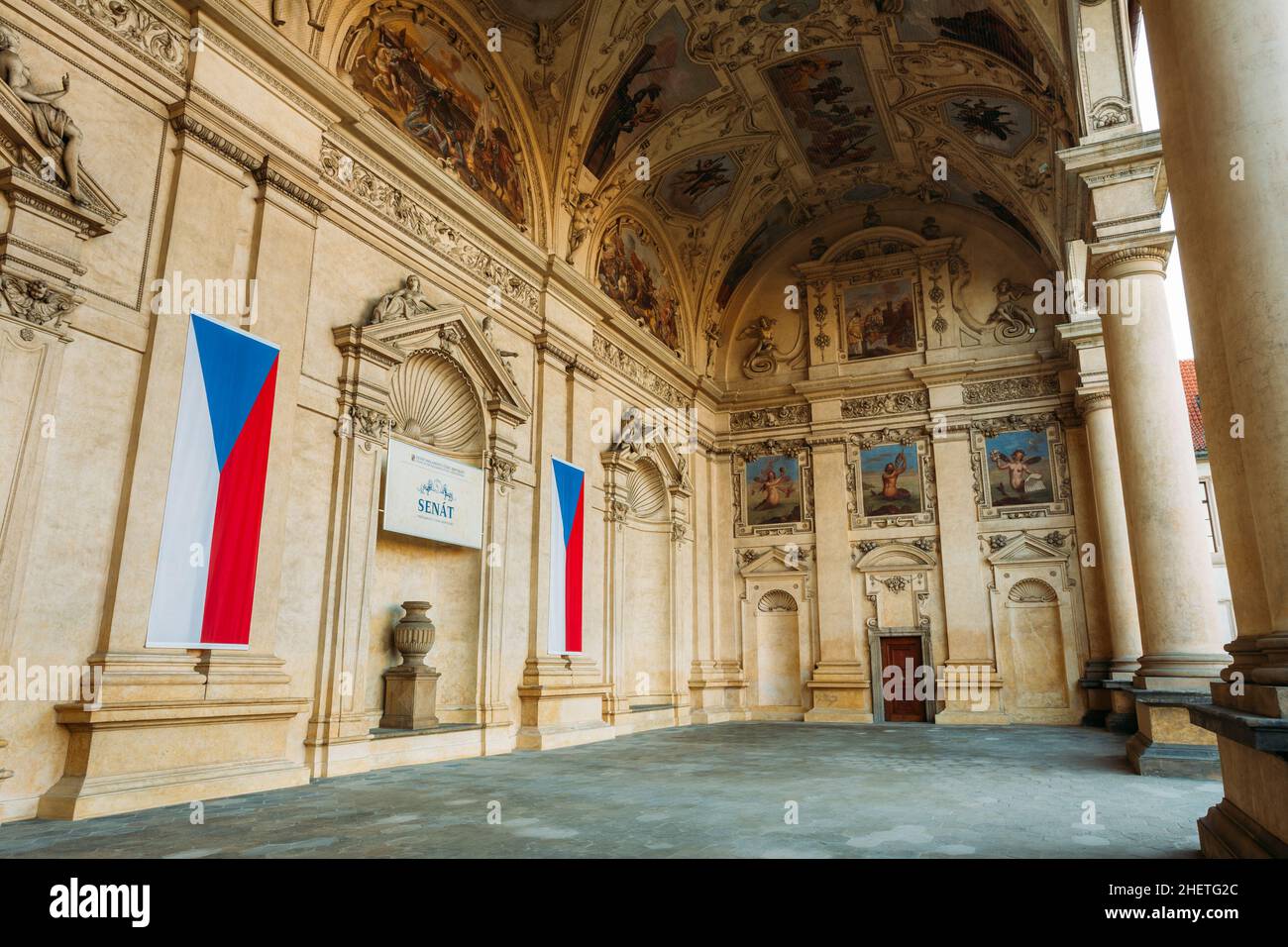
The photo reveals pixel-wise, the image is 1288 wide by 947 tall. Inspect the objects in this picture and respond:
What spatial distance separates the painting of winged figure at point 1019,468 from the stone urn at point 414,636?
42.7 feet

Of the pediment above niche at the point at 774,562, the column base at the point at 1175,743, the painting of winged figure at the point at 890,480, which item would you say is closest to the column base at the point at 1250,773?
the column base at the point at 1175,743

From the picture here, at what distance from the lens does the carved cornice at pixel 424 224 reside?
10.4 metres

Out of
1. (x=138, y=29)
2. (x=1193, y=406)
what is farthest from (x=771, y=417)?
(x=138, y=29)

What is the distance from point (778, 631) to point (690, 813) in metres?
13.6

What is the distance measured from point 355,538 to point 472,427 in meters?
3.22

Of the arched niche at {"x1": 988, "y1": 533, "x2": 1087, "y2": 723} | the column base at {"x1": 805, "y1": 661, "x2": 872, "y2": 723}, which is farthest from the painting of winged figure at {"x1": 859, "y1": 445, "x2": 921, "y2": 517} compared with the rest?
the column base at {"x1": 805, "y1": 661, "x2": 872, "y2": 723}

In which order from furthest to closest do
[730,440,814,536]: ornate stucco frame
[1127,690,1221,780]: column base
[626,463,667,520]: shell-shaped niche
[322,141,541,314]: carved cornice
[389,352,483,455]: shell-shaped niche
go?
[730,440,814,536]: ornate stucco frame → [626,463,667,520]: shell-shaped niche → [389,352,483,455]: shell-shaped niche → [322,141,541,314]: carved cornice → [1127,690,1221,780]: column base

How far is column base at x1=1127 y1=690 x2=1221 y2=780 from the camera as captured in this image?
26.8 feet

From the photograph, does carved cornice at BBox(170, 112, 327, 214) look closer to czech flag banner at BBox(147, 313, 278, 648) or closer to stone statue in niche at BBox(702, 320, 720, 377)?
czech flag banner at BBox(147, 313, 278, 648)

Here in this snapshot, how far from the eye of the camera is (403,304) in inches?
426

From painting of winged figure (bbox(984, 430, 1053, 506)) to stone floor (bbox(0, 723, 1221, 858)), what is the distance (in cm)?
841

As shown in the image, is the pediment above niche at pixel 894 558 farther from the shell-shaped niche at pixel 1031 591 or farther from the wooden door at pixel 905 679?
the shell-shaped niche at pixel 1031 591
